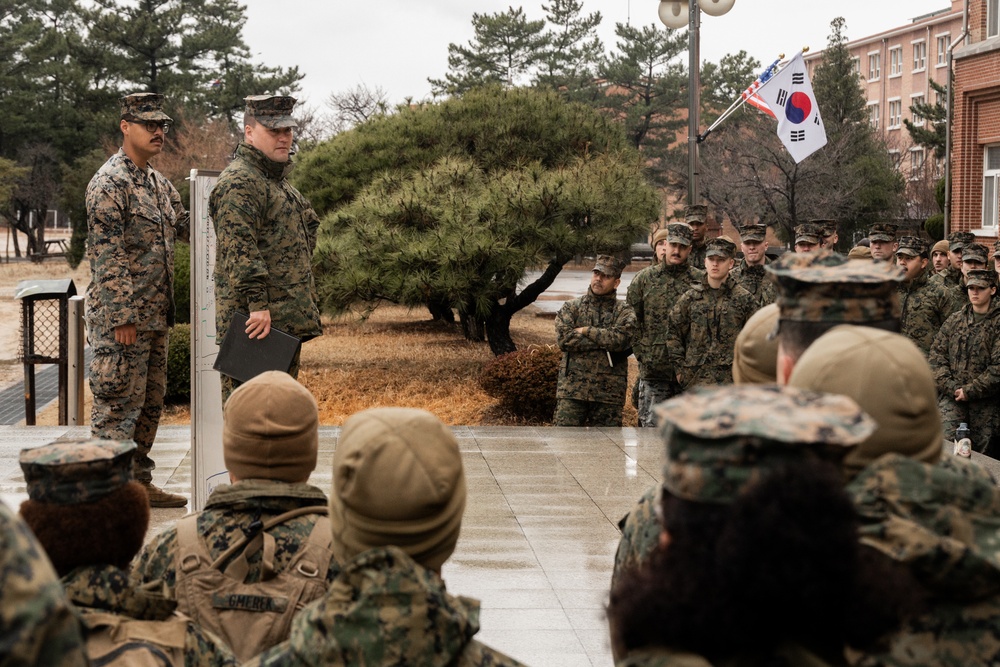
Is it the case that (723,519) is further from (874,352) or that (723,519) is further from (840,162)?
(840,162)

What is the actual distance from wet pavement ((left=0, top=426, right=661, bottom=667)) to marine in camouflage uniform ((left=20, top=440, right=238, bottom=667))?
1401 mm

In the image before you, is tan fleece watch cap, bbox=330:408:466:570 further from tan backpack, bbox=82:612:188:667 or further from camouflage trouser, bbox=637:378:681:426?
camouflage trouser, bbox=637:378:681:426

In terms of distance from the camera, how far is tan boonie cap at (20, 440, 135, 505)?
2555 millimetres

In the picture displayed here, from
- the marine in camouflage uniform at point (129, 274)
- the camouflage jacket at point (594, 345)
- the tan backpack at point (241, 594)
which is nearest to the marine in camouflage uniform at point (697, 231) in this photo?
the camouflage jacket at point (594, 345)

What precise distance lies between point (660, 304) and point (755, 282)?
854 mm

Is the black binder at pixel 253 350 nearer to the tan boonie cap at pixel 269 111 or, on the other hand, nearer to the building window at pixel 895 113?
the tan boonie cap at pixel 269 111

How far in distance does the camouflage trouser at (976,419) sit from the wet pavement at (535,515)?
2525 mm

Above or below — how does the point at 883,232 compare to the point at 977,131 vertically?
below

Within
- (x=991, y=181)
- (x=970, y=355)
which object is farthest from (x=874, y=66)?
(x=970, y=355)

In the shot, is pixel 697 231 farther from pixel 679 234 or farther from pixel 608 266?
pixel 608 266

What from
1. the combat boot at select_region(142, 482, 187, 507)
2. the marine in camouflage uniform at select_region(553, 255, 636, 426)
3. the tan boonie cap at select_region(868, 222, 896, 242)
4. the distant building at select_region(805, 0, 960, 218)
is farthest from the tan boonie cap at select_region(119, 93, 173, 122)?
the distant building at select_region(805, 0, 960, 218)

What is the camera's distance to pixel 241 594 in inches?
127

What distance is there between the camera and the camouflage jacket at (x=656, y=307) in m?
10.6

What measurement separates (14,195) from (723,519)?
53146 mm
